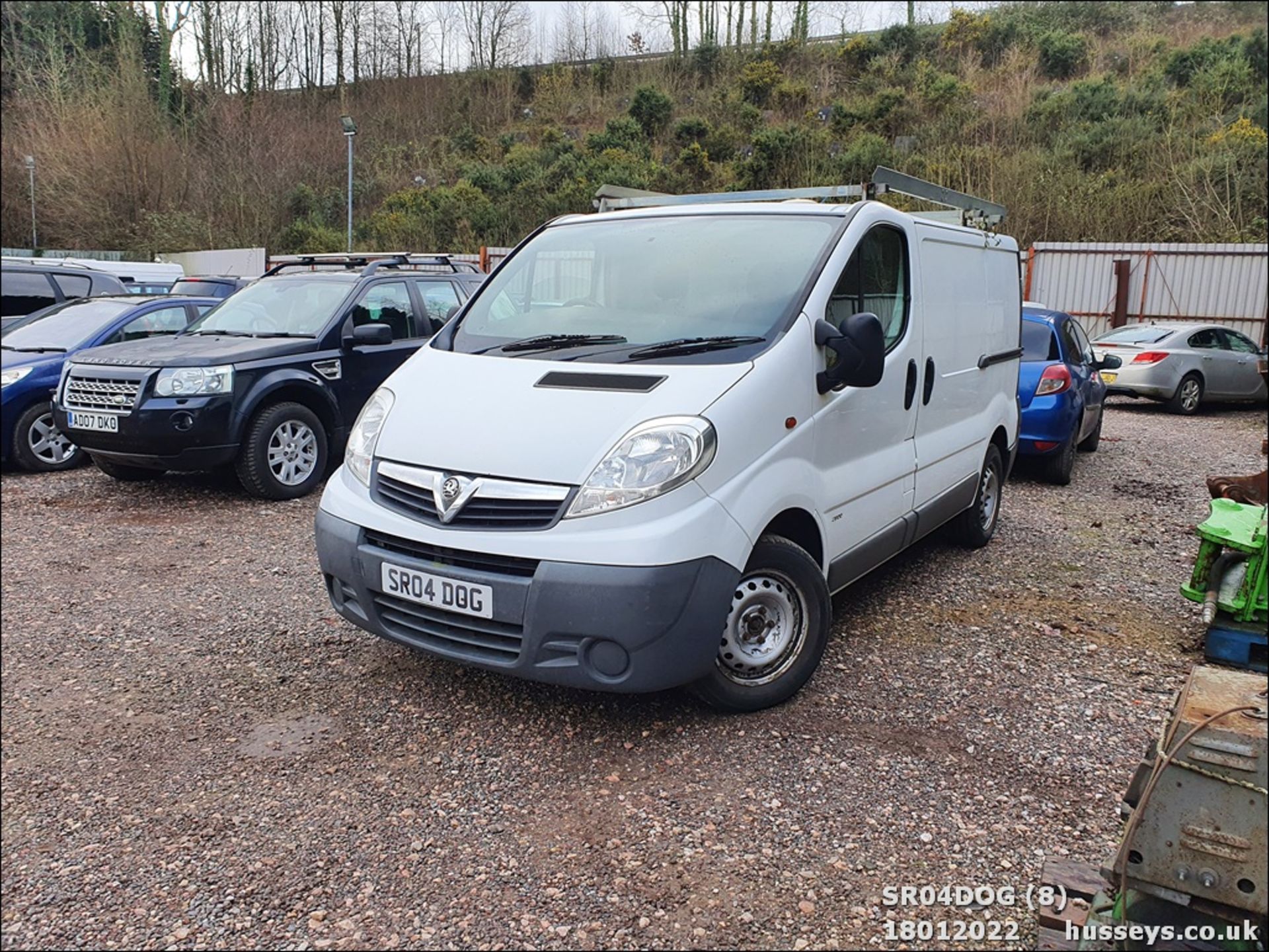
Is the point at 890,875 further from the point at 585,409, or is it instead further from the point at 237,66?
the point at 237,66

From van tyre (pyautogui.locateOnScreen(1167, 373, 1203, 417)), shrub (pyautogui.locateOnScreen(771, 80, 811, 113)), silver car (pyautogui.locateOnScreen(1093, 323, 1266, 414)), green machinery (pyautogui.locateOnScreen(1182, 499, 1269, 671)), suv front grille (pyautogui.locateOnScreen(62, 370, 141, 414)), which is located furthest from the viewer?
shrub (pyautogui.locateOnScreen(771, 80, 811, 113))

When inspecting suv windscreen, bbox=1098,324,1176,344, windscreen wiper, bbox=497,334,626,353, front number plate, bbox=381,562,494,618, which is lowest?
front number plate, bbox=381,562,494,618

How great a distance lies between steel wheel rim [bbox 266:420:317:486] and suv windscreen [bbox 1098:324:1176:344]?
12.0 metres

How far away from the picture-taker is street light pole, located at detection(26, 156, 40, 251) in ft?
37.2

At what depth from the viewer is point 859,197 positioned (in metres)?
4.79

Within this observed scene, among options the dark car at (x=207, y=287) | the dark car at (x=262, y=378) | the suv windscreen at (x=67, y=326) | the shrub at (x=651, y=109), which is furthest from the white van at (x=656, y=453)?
the shrub at (x=651, y=109)

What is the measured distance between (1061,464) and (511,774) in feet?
21.0

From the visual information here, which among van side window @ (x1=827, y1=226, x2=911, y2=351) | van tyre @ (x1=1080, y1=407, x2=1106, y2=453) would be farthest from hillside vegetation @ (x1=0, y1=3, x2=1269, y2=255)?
van tyre @ (x1=1080, y1=407, x2=1106, y2=453)

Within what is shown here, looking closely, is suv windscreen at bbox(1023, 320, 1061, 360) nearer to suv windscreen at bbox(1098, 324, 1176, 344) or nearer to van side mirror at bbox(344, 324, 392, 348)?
van side mirror at bbox(344, 324, 392, 348)

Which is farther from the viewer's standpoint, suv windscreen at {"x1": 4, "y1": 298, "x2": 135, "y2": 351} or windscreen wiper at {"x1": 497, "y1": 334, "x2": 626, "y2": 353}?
suv windscreen at {"x1": 4, "y1": 298, "x2": 135, "y2": 351}

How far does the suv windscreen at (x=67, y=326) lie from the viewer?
8203 mm

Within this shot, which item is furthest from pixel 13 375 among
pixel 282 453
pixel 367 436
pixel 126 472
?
pixel 367 436

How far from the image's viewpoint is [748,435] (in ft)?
10.6

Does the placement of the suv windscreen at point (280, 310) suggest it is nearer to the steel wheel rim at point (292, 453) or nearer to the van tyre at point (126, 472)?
the steel wheel rim at point (292, 453)
